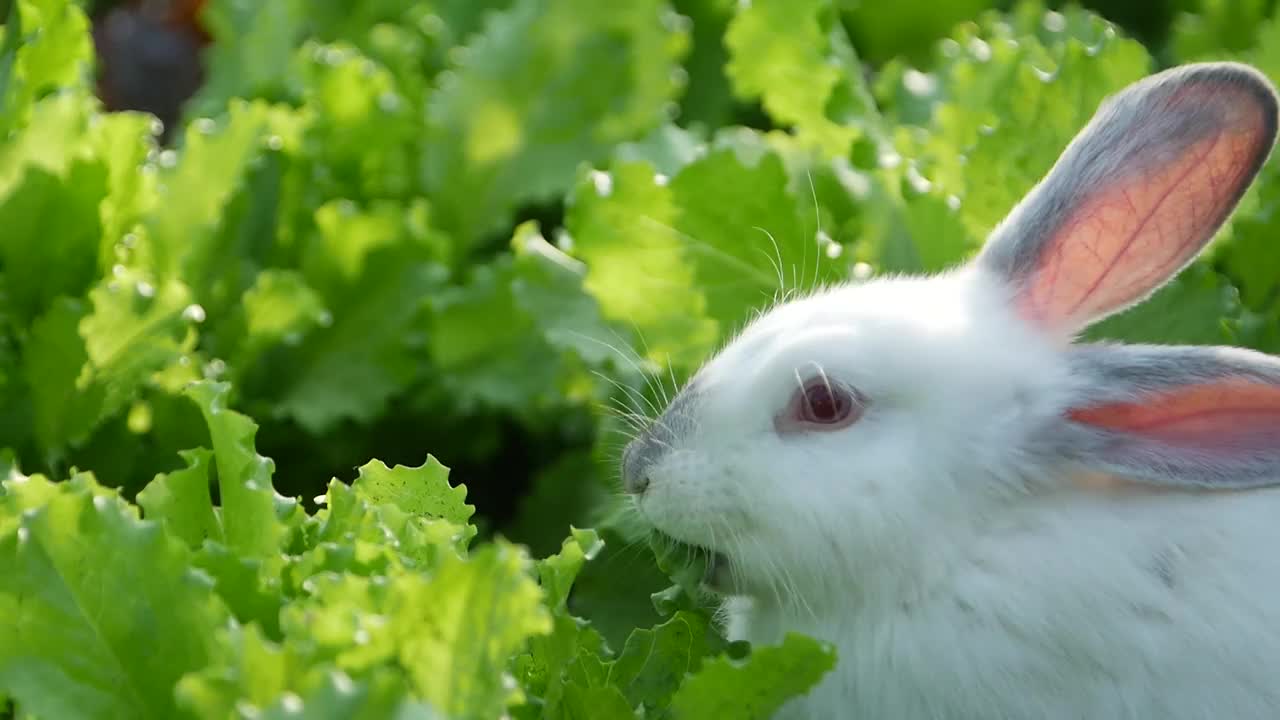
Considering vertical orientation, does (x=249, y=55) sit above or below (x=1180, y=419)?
below

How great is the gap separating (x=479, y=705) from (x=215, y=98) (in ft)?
7.25

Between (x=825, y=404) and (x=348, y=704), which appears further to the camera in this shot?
(x=825, y=404)

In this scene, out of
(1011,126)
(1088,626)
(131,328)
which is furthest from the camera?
(1011,126)

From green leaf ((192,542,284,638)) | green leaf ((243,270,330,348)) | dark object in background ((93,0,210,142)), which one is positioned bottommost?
dark object in background ((93,0,210,142))

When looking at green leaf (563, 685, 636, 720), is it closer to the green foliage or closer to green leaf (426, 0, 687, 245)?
the green foliage

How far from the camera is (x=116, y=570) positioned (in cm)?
176

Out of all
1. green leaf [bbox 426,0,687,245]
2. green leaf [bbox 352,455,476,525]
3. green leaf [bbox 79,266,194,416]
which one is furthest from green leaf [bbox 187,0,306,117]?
green leaf [bbox 352,455,476,525]

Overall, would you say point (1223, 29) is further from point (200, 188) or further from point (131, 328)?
point (131, 328)

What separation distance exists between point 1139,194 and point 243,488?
116 cm

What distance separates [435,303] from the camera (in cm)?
305

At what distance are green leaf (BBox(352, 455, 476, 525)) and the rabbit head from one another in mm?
234

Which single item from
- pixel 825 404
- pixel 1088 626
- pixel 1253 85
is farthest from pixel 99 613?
pixel 1253 85

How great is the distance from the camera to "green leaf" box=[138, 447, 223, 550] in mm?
2068

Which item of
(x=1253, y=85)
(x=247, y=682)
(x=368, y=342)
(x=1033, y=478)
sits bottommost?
(x=368, y=342)
